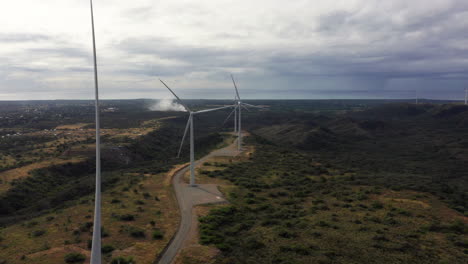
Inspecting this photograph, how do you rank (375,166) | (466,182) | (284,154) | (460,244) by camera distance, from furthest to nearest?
(375,166)
(284,154)
(466,182)
(460,244)

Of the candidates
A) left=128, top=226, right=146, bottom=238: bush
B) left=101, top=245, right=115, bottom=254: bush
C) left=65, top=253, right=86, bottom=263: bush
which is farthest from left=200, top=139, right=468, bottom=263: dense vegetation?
left=65, top=253, right=86, bottom=263: bush

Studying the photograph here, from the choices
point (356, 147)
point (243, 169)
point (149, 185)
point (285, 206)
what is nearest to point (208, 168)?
point (243, 169)

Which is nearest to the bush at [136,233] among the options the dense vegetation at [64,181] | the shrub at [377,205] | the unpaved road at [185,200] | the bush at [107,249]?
the bush at [107,249]

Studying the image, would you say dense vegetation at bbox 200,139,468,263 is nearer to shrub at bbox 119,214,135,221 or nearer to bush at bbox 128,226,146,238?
bush at bbox 128,226,146,238

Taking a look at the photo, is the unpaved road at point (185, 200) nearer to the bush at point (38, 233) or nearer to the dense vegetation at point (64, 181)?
the dense vegetation at point (64, 181)

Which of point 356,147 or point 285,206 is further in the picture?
point 356,147

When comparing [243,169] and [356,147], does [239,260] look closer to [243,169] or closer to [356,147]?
[243,169]

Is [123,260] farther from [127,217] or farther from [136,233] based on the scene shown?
[127,217]
